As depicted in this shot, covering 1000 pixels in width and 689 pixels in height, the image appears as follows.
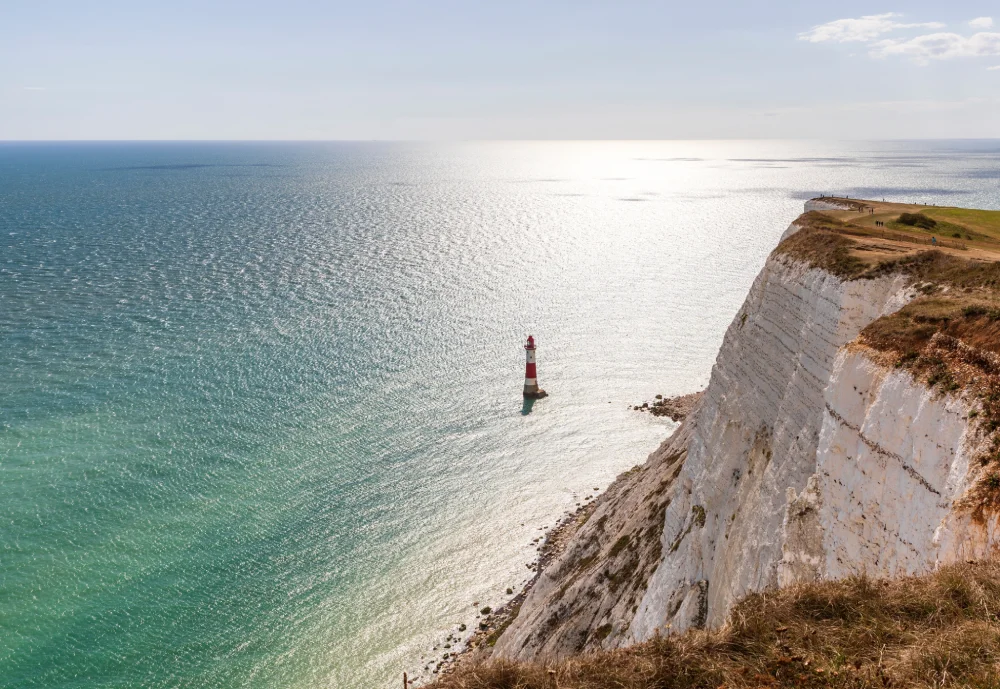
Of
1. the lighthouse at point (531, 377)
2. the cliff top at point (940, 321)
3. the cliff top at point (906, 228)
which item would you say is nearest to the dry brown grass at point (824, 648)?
the cliff top at point (940, 321)

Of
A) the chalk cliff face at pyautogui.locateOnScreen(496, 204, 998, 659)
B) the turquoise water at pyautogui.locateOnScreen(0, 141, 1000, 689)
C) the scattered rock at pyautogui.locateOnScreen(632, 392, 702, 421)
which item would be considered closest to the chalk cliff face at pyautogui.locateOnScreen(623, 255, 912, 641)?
the chalk cliff face at pyautogui.locateOnScreen(496, 204, 998, 659)

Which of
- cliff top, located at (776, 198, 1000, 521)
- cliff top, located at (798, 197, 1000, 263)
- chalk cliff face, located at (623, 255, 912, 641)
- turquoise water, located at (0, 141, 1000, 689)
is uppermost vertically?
cliff top, located at (798, 197, 1000, 263)

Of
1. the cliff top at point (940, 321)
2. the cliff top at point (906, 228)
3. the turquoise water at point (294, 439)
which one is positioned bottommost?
the turquoise water at point (294, 439)

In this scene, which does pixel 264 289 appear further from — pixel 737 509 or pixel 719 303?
pixel 737 509

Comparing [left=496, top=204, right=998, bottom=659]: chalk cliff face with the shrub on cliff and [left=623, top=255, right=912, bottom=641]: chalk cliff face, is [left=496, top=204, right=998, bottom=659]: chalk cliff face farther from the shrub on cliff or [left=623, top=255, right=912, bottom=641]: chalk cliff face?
the shrub on cliff

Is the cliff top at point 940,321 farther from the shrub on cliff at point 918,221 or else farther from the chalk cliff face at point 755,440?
the shrub on cliff at point 918,221

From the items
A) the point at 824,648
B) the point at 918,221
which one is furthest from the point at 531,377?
the point at 824,648
